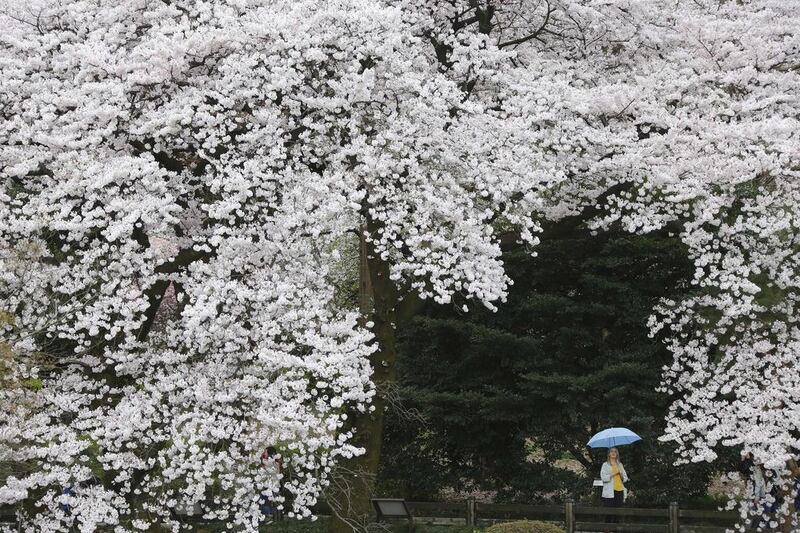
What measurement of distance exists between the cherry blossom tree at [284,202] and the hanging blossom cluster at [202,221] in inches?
1.7

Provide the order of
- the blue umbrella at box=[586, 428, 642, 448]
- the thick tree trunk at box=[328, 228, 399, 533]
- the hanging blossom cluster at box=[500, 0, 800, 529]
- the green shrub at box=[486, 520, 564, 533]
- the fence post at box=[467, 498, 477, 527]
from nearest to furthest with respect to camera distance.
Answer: the green shrub at box=[486, 520, 564, 533] < the hanging blossom cluster at box=[500, 0, 800, 529] < the thick tree trunk at box=[328, 228, 399, 533] < the blue umbrella at box=[586, 428, 642, 448] < the fence post at box=[467, 498, 477, 527]

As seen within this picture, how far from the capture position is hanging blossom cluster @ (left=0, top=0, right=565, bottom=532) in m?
10.5

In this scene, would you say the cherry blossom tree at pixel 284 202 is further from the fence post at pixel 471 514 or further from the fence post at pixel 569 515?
the fence post at pixel 471 514

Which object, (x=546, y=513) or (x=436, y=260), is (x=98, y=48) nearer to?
(x=436, y=260)

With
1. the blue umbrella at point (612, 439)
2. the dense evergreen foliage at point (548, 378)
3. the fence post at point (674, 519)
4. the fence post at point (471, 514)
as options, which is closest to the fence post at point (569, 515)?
the blue umbrella at point (612, 439)

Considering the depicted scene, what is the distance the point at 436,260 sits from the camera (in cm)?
1181

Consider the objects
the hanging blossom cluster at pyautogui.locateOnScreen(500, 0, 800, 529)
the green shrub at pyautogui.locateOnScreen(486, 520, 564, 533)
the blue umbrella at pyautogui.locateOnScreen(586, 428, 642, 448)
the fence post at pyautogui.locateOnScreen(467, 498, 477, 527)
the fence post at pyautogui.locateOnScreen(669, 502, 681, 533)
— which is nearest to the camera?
the green shrub at pyautogui.locateOnScreen(486, 520, 564, 533)

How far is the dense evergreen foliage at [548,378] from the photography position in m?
15.5

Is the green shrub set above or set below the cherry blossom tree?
below

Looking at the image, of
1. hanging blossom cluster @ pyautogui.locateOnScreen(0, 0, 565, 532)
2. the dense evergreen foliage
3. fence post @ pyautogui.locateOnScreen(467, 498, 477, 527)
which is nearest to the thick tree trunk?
hanging blossom cluster @ pyautogui.locateOnScreen(0, 0, 565, 532)

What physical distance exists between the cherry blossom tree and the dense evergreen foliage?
2072 millimetres

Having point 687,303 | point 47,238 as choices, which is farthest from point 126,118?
point 687,303

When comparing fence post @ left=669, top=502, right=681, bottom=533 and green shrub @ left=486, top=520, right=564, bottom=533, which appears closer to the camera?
green shrub @ left=486, top=520, right=564, bottom=533

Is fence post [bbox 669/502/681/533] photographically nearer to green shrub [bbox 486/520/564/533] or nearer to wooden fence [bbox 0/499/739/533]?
wooden fence [bbox 0/499/739/533]
